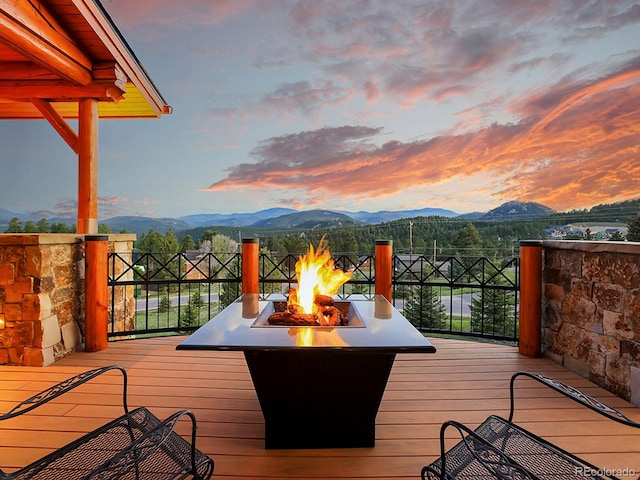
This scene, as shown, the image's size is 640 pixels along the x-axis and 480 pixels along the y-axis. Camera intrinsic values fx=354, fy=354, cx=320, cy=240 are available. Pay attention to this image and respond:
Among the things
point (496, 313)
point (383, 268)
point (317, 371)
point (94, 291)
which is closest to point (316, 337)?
point (317, 371)

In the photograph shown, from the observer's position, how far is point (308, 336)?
1.74 metres

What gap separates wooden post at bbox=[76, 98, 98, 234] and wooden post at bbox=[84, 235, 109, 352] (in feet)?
2.50

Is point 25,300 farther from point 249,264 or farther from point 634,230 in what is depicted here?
point 634,230

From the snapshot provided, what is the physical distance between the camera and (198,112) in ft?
30.2

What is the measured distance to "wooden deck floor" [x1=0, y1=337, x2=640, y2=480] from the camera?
1745 millimetres

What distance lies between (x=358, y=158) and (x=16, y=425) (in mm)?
8081

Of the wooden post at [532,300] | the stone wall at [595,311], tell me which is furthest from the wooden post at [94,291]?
the stone wall at [595,311]

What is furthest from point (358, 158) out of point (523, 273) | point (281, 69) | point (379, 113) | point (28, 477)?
point (28, 477)

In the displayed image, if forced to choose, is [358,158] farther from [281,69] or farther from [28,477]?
[28,477]

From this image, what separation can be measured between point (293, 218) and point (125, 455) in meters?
7.90

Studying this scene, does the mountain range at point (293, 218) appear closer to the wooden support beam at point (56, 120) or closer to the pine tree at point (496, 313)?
the pine tree at point (496, 313)

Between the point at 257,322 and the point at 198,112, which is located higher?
the point at 198,112

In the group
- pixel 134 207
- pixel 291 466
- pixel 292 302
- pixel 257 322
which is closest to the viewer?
pixel 291 466

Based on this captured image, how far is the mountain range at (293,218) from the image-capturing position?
7.24m
